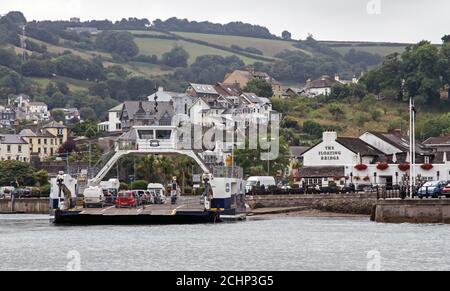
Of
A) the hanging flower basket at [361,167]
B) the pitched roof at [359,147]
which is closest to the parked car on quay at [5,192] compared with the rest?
the pitched roof at [359,147]

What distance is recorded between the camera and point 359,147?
149500mm

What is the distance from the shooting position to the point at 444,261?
6181 centimetres

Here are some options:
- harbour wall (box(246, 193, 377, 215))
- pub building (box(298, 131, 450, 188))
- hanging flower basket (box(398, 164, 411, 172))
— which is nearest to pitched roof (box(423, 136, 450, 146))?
pub building (box(298, 131, 450, 188))

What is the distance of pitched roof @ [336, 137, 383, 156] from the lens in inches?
5792

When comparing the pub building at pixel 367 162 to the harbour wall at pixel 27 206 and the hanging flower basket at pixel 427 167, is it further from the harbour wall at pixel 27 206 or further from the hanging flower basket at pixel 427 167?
the harbour wall at pixel 27 206

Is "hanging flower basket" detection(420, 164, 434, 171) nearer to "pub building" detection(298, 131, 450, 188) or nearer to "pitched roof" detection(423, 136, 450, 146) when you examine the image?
"pub building" detection(298, 131, 450, 188)

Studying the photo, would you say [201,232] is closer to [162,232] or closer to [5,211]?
[162,232]

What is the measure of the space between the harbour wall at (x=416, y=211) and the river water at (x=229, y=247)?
160cm

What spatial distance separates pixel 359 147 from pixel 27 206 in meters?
37.4

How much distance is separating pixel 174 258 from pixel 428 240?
16.3 metres

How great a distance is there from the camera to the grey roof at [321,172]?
473ft

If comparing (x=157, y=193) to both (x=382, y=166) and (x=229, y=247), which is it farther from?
(x=229, y=247)
